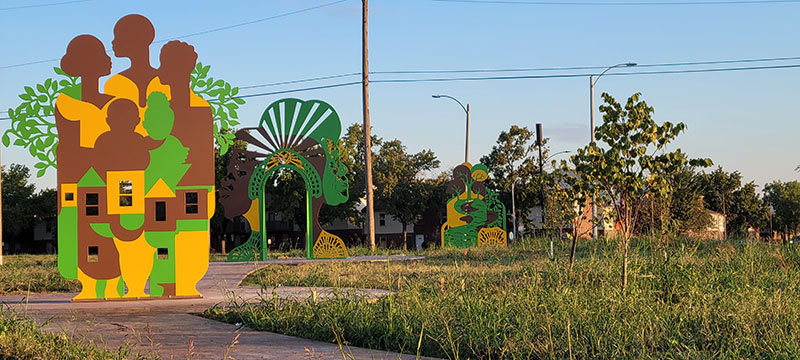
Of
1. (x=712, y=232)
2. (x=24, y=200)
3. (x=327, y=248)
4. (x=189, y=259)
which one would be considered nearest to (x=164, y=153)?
(x=189, y=259)

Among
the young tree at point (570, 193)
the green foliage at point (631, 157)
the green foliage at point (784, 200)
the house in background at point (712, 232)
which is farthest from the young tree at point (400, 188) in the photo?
the green foliage at point (631, 157)

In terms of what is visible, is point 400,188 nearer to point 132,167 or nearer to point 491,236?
point 491,236

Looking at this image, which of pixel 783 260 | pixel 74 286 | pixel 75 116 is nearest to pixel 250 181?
pixel 74 286

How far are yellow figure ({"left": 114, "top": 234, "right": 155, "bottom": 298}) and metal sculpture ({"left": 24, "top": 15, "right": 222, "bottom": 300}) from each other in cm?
2

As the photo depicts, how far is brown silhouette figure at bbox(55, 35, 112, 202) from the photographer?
41.8 ft

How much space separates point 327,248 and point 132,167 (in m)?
11.9

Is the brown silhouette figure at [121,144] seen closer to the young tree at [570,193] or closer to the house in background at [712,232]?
the young tree at [570,193]

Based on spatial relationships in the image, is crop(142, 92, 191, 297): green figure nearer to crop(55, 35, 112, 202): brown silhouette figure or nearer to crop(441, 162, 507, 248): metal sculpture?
crop(55, 35, 112, 202): brown silhouette figure

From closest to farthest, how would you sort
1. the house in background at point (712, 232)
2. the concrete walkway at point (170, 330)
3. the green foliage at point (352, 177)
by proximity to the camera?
the concrete walkway at point (170, 330), the house in background at point (712, 232), the green foliage at point (352, 177)

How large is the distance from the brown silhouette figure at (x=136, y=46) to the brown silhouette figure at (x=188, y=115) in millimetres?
251

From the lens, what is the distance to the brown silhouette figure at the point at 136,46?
42.9 feet

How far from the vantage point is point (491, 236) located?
102ft

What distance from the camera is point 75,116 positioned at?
12.9 meters

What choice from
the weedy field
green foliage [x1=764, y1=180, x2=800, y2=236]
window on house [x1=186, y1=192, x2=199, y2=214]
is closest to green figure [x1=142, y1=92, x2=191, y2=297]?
window on house [x1=186, y1=192, x2=199, y2=214]
